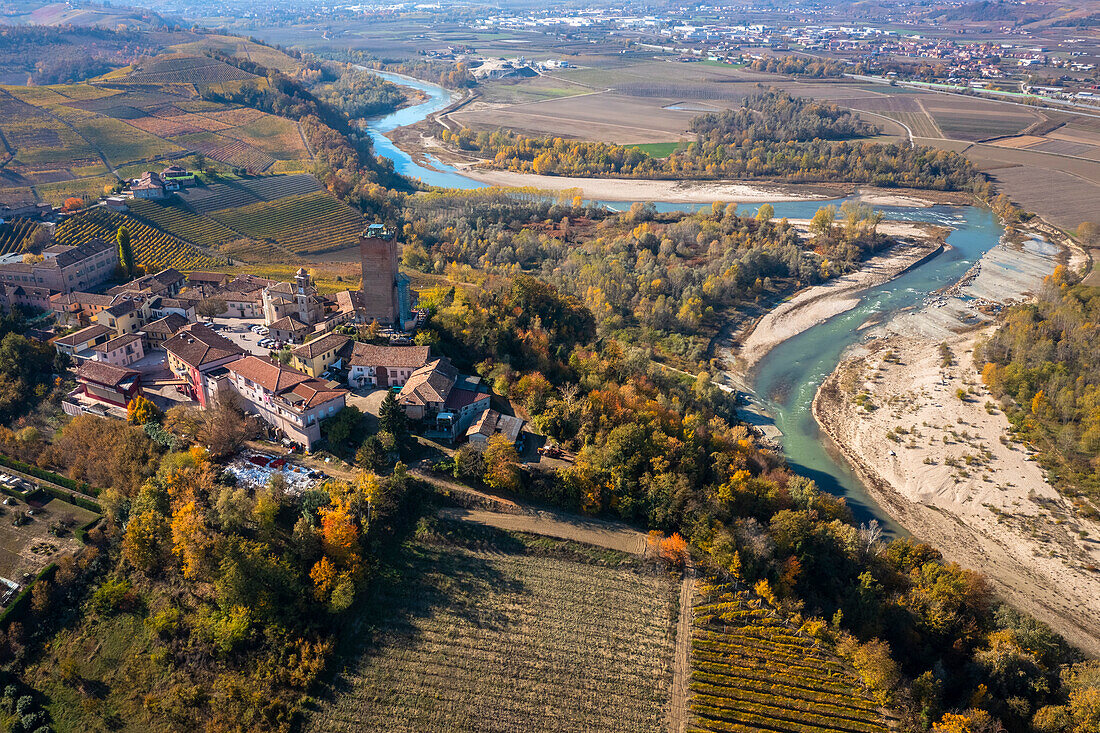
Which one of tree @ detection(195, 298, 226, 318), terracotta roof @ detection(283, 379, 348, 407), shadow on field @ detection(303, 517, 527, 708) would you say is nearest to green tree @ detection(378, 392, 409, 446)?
terracotta roof @ detection(283, 379, 348, 407)

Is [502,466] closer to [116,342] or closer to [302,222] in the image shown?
[116,342]

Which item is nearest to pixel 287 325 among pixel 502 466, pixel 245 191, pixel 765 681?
pixel 502 466

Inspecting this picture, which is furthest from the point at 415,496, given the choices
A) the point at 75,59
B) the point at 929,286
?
the point at 75,59

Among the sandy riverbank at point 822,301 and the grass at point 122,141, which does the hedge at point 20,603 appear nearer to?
the sandy riverbank at point 822,301

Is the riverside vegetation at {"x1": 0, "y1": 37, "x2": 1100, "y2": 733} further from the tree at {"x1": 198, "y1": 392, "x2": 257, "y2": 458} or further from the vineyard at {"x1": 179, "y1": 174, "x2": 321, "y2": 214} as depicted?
the vineyard at {"x1": 179, "y1": 174, "x2": 321, "y2": 214}

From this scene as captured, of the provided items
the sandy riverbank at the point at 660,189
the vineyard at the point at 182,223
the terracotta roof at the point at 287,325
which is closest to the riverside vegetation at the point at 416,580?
the terracotta roof at the point at 287,325

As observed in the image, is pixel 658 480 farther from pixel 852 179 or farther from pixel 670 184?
pixel 852 179
